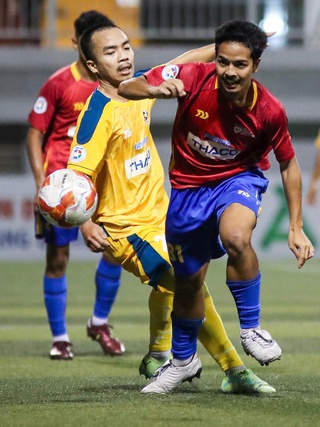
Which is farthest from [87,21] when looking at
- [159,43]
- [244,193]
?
[159,43]

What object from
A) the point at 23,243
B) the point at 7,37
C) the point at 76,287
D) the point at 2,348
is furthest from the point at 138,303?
the point at 7,37

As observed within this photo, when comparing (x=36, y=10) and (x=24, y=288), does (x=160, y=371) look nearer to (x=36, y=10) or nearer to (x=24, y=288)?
(x=24, y=288)

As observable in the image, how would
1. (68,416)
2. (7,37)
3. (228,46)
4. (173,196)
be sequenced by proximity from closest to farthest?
1. (68,416)
2. (228,46)
3. (173,196)
4. (7,37)

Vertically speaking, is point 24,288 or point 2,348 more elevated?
point 2,348

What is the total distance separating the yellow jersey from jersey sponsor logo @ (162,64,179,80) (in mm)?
850

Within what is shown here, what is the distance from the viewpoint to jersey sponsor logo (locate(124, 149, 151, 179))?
6473mm

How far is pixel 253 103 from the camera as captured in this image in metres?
5.48

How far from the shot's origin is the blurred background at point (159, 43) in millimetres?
20578

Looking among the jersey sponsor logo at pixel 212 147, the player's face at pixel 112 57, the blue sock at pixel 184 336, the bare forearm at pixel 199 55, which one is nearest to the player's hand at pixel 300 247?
the jersey sponsor logo at pixel 212 147

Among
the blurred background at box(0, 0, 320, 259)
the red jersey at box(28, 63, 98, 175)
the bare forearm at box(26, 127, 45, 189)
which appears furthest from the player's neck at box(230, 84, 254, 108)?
the blurred background at box(0, 0, 320, 259)

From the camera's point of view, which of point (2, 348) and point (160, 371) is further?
Answer: point (2, 348)

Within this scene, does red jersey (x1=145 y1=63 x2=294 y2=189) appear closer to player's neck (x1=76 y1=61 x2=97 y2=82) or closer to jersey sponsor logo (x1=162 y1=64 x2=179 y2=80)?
jersey sponsor logo (x1=162 y1=64 x2=179 y2=80)

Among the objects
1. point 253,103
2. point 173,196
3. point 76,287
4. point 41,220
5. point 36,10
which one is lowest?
point 76,287

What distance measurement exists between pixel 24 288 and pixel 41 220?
5.62m
